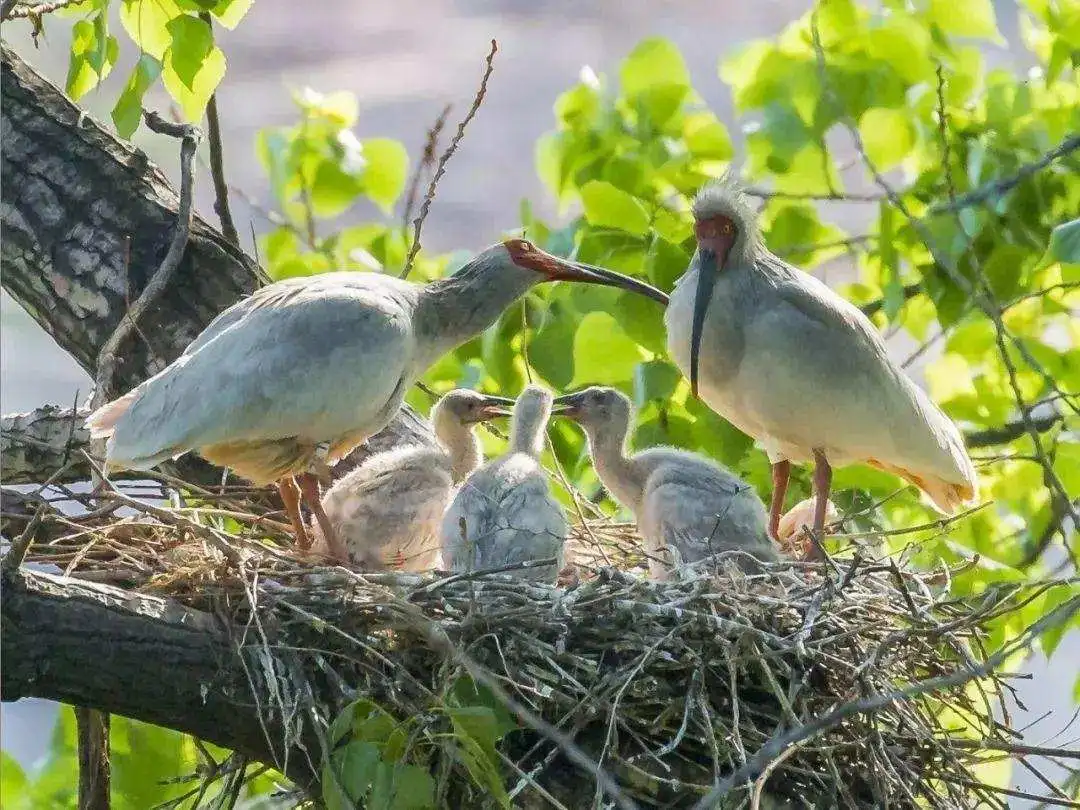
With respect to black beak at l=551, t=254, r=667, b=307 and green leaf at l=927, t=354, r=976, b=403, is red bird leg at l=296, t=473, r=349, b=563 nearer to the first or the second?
black beak at l=551, t=254, r=667, b=307

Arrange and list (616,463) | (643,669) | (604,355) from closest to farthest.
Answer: (643,669)
(616,463)
(604,355)

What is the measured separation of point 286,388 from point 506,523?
0.69 meters

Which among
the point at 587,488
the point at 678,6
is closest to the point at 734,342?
the point at 587,488

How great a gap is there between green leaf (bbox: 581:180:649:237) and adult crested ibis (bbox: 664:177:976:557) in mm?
457

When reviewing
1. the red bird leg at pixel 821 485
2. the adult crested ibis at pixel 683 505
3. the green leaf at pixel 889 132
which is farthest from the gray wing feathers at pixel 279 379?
the green leaf at pixel 889 132

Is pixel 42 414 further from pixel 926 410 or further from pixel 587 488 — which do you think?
pixel 926 410

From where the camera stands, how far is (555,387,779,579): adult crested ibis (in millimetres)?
4133

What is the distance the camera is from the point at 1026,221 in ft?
17.9

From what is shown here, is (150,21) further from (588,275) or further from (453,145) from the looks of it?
(588,275)

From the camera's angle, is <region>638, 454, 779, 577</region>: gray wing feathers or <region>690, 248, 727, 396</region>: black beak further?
<region>690, 248, 727, 396</region>: black beak

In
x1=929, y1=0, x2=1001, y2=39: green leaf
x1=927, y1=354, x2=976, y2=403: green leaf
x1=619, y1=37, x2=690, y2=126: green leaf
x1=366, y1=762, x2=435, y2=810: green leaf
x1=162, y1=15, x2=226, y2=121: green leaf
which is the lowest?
x1=366, y1=762, x2=435, y2=810: green leaf

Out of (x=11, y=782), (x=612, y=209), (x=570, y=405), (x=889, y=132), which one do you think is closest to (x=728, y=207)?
(x=612, y=209)

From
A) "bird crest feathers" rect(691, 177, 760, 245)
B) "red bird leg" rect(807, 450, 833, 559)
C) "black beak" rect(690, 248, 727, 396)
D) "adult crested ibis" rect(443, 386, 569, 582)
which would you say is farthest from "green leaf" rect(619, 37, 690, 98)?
"adult crested ibis" rect(443, 386, 569, 582)

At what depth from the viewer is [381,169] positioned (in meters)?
5.99
